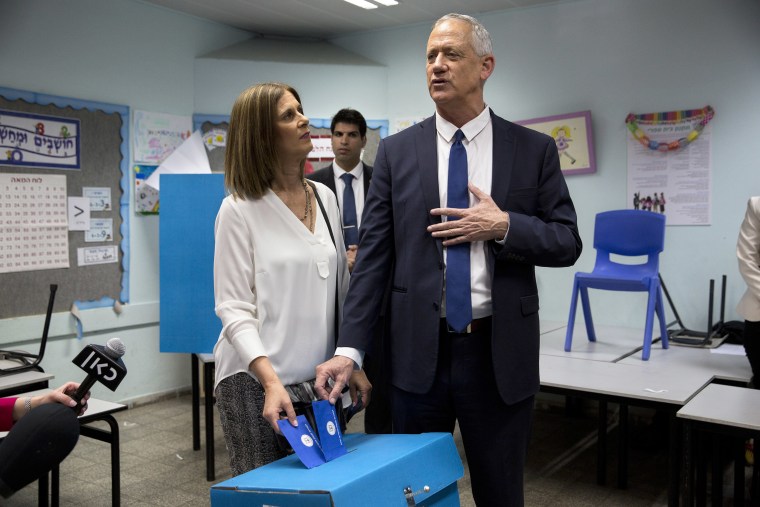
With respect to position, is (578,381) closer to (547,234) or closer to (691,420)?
(691,420)

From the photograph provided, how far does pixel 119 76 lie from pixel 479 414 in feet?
13.2

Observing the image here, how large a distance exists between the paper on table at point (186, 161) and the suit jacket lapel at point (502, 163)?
9.09 ft

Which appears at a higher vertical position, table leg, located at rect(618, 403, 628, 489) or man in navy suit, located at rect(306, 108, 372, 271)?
man in navy suit, located at rect(306, 108, 372, 271)

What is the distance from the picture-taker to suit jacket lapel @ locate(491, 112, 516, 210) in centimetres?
161

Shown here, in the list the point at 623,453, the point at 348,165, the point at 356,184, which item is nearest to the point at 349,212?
the point at 356,184

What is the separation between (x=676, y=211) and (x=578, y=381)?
1.83 m

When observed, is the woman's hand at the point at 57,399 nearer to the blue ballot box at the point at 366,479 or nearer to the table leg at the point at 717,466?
the blue ballot box at the point at 366,479

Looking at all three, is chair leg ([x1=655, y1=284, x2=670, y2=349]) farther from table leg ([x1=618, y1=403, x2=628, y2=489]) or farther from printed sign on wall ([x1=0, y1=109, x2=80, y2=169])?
printed sign on wall ([x1=0, y1=109, x2=80, y2=169])

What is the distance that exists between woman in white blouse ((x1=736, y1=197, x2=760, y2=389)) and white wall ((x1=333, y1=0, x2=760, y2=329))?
829 millimetres

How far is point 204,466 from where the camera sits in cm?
372

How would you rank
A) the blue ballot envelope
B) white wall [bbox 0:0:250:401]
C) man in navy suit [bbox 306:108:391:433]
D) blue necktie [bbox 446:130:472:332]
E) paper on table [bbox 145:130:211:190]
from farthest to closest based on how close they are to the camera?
white wall [bbox 0:0:250:401] → paper on table [bbox 145:130:211:190] → man in navy suit [bbox 306:108:391:433] → blue necktie [bbox 446:130:472:332] → the blue ballot envelope

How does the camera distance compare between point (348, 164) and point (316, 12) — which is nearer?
point (348, 164)

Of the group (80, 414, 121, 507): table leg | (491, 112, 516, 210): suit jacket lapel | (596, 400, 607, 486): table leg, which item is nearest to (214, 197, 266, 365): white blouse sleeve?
(491, 112, 516, 210): suit jacket lapel

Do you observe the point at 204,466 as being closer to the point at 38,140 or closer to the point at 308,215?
the point at 38,140
